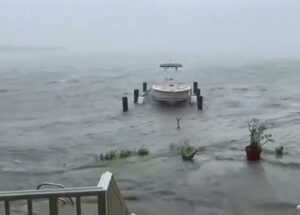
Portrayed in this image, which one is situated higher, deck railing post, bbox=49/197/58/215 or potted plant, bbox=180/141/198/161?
deck railing post, bbox=49/197/58/215

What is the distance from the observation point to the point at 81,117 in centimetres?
3095

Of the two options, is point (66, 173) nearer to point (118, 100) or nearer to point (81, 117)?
point (81, 117)

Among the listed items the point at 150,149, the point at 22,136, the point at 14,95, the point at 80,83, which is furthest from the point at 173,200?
the point at 80,83

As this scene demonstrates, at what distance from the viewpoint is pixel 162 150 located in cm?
1936

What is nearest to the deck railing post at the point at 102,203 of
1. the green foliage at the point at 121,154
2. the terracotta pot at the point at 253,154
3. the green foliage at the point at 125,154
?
the terracotta pot at the point at 253,154

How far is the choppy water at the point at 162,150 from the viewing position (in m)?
12.1

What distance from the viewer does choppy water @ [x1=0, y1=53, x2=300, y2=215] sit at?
1205 centimetres

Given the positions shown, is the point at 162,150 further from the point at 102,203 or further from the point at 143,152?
the point at 102,203

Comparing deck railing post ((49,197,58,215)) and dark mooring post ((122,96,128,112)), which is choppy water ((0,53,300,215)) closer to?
dark mooring post ((122,96,128,112))

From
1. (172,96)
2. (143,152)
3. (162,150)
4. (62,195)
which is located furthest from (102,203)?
(172,96)

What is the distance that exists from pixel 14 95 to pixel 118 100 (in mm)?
12419

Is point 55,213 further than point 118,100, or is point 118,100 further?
point 118,100

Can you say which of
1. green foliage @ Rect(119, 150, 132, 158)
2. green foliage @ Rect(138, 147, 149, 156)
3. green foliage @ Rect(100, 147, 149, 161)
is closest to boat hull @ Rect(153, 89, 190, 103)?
green foliage @ Rect(100, 147, 149, 161)

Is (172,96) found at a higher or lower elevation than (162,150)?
lower
